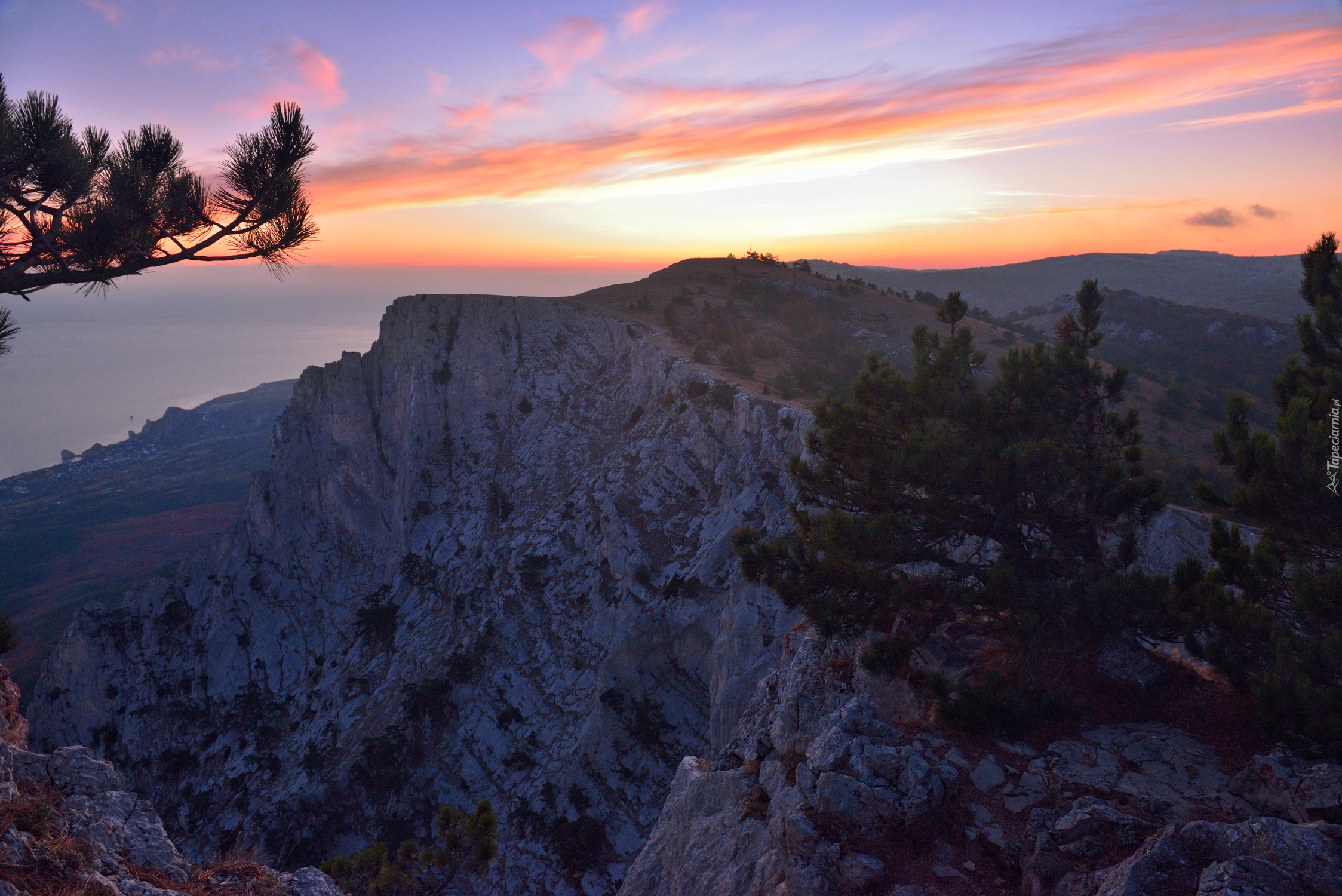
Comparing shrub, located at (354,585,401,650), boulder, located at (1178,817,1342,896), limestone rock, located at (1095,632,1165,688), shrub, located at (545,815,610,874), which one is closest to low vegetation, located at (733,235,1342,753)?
limestone rock, located at (1095,632,1165,688)

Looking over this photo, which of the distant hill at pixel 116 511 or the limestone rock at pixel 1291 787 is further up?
the limestone rock at pixel 1291 787

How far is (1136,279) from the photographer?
108625 mm

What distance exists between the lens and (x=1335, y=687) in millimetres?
6242

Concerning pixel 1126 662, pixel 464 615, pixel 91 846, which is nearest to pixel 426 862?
pixel 91 846

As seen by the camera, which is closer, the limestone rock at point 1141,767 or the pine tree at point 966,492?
the limestone rock at point 1141,767

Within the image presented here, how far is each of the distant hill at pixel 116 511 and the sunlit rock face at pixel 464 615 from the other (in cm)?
1696

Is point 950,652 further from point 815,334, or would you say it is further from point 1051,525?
point 815,334

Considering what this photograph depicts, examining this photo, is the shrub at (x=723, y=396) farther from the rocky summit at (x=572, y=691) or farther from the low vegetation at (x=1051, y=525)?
the low vegetation at (x=1051, y=525)

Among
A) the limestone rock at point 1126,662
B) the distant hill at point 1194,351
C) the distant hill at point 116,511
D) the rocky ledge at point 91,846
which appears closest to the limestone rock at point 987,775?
the limestone rock at point 1126,662

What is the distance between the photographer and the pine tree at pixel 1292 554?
6.44 meters

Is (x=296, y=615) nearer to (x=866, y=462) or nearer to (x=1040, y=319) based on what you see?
(x=866, y=462)

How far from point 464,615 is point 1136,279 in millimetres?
126413

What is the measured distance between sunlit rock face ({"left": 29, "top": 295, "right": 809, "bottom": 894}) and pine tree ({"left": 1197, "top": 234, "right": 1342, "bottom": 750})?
10.1m

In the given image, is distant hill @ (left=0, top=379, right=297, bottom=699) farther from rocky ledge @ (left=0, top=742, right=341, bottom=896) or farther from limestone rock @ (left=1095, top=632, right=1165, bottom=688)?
limestone rock @ (left=1095, top=632, right=1165, bottom=688)
